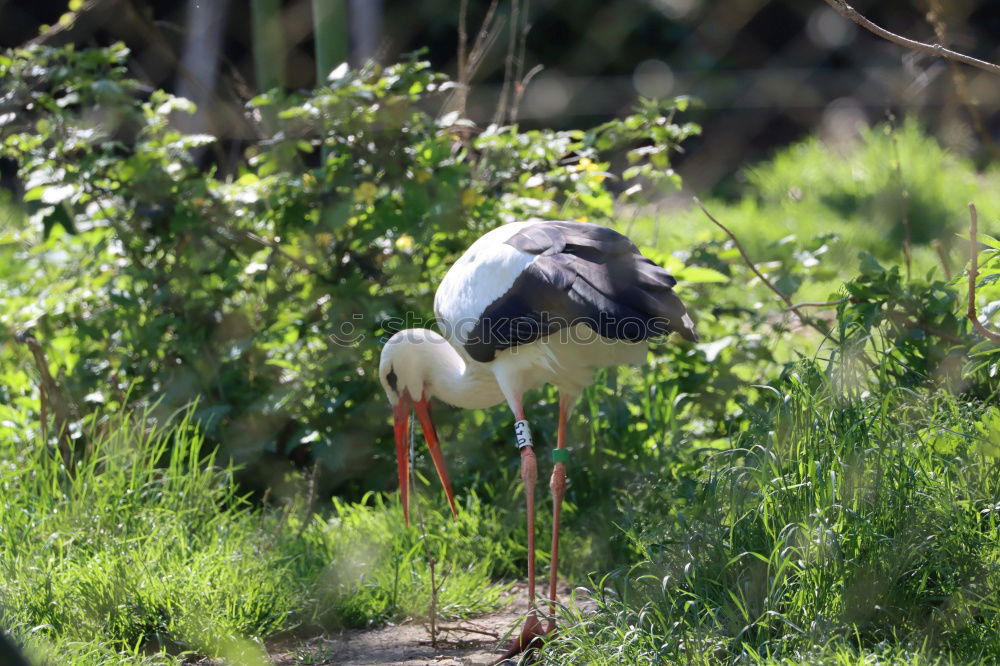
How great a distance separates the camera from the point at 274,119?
14.3 ft

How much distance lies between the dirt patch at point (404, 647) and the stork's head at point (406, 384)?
614mm

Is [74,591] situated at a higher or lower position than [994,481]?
lower

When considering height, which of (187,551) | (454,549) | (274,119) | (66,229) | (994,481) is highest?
(274,119)

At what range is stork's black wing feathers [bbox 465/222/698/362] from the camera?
2957 millimetres

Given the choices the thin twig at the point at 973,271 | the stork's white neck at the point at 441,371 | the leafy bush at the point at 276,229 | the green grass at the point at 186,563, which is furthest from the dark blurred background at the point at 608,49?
the green grass at the point at 186,563

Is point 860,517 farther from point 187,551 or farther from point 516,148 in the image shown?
point 516,148

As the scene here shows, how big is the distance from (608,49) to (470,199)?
120cm

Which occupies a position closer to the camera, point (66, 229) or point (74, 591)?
point (74, 591)

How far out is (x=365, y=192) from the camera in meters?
4.06

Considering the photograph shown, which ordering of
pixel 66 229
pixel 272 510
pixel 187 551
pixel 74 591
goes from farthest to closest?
1. pixel 66 229
2. pixel 272 510
3. pixel 187 551
4. pixel 74 591

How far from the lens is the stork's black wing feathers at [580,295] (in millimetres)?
2957

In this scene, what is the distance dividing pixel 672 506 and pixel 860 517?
0.79m

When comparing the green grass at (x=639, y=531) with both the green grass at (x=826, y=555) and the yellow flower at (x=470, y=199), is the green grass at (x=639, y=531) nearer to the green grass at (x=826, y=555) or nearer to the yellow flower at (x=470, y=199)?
the green grass at (x=826, y=555)

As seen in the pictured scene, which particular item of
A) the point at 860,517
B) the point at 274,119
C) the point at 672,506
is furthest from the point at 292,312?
the point at 860,517
